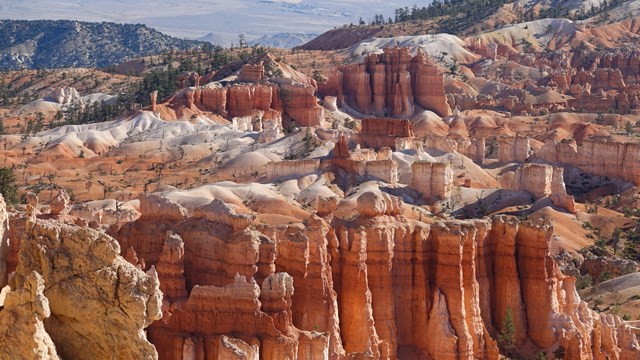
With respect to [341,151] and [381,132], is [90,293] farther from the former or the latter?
[381,132]

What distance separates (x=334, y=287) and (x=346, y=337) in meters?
1.80

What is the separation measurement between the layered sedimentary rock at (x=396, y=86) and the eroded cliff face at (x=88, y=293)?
123139 mm

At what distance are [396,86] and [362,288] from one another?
340ft

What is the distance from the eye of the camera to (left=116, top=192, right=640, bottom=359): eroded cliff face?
33.7m

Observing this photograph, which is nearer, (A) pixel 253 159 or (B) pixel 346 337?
(B) pixel 346 337

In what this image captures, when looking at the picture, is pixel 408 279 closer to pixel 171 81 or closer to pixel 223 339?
pixel 223 339

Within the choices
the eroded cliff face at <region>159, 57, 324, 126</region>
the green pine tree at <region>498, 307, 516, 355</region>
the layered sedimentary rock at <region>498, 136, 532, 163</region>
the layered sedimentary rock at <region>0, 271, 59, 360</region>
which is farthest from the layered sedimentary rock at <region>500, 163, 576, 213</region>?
the layered sedimentary rock at <region>0, 271, 59, 360</region>

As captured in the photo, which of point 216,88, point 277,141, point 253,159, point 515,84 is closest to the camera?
point 253,159

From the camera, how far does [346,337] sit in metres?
42.1

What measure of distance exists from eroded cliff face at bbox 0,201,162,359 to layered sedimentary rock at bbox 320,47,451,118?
404ft

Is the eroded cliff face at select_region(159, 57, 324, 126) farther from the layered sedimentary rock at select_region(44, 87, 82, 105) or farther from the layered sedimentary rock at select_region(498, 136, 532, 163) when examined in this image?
the layered sedimentary rock at select_region(44, 87, 82, 105)

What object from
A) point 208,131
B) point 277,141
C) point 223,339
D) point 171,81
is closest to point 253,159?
point 277,141

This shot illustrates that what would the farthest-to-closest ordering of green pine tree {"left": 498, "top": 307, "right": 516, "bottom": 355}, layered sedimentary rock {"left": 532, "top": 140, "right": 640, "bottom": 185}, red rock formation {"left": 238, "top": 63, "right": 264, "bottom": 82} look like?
red rock formation {"left": 238, "top": 63, "right": 264, "bottom": 82}
layered sedimentary rock {"left": 532, "top": 140, "right": 640, "bottom": 185}
green pine tree {"left": 498, "top": 307, "right": 516, "bottom": 355}

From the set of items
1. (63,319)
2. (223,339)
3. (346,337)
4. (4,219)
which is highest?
(4,219)
